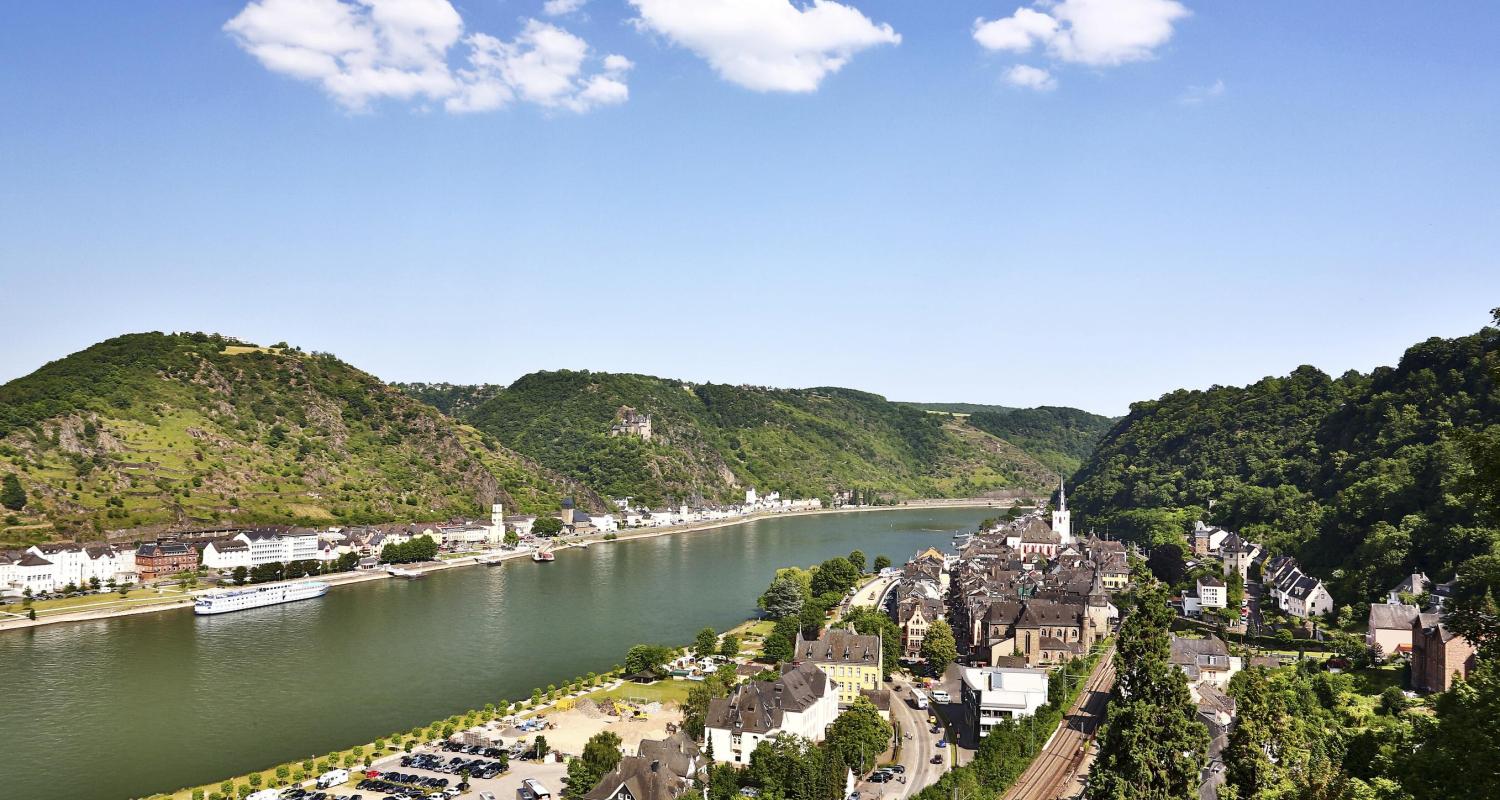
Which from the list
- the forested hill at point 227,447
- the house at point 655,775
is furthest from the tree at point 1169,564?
the forested hill at point 227,447

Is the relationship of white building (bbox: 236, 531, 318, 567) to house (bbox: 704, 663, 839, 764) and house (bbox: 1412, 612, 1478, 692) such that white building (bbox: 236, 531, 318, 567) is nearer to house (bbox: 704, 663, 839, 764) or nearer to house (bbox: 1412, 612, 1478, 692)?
house (bbox: 704, 663, 839, 764)

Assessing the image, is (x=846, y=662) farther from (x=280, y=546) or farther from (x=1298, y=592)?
(x=280, y=546)

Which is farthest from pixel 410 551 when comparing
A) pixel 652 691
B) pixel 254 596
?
pixel 652 691

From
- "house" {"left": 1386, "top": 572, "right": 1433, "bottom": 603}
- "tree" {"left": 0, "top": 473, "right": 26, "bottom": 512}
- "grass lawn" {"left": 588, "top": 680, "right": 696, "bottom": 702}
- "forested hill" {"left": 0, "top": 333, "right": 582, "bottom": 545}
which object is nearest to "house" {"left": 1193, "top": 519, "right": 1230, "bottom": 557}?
"house" {"left": 1386, "top": 572, "right": 1433, "bottom": 603}

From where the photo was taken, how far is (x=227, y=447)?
82938 millimetres

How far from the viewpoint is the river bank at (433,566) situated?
51.5 m

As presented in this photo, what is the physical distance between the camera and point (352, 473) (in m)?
91.2

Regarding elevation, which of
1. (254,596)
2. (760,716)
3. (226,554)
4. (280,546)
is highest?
(280,546)

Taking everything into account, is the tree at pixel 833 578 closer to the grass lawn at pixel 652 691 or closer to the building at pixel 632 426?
the grass lawn at pixel 652 691

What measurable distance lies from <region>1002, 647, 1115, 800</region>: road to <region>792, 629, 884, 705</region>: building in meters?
7.00

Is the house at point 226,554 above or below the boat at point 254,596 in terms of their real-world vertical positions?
above

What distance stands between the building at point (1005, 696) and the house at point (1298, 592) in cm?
1908

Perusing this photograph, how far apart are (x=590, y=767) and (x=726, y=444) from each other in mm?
130853

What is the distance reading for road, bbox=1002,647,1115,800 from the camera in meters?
25.9
